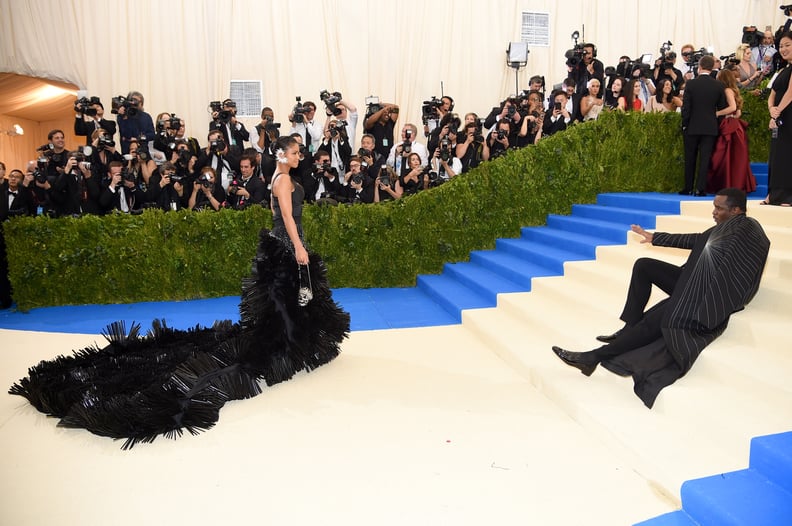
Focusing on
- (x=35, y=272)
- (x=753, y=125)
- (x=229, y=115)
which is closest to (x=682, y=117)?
(x=753, y=125)

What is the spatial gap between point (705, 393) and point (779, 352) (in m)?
0.51

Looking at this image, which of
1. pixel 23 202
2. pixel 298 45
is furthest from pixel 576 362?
pixel 298 45

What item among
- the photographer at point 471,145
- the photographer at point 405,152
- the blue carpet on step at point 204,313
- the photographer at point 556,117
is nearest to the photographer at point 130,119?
the blue carpet on step at point 204,313

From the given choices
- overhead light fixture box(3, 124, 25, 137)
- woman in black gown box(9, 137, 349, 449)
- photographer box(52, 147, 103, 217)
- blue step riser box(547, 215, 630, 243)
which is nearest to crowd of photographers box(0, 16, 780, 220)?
photographer box(52, 147, 103, 217)

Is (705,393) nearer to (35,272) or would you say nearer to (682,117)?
(682,117)

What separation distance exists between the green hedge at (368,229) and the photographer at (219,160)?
1114 mm

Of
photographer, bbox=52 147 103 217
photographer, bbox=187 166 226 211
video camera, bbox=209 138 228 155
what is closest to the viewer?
photographer, bbox=52 147 103 217

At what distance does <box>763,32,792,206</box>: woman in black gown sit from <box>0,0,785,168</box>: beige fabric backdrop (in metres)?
7.49

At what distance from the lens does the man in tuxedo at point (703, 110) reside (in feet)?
21.7

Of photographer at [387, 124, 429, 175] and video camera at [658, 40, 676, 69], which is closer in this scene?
photographer at [387, 124, 429, 175]

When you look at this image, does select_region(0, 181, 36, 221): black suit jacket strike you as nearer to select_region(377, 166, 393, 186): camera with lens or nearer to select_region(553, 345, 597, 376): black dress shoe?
select_region(377, 166, 393, 186): camera with lens

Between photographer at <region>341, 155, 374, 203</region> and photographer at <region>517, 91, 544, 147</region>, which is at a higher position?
photographer at <region>517, 91, 544, 147</region>

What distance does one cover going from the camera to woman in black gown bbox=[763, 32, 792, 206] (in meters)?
5.07

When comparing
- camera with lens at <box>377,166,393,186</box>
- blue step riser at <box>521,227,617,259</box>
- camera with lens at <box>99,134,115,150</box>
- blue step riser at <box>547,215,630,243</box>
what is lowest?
blue step riser at <box>521,227,617,259</box>
